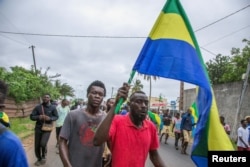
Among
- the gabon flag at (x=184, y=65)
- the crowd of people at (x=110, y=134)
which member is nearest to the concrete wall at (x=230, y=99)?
the gabon flag at (x=184, y=65)

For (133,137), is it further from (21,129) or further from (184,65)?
(21,129)

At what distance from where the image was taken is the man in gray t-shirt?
13.0ft

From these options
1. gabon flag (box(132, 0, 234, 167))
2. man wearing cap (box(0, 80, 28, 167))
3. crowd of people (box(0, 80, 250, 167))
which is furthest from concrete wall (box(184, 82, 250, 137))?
man wearing cap (box(0, 80, 28, 167))

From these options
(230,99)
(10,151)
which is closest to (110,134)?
(10,151)

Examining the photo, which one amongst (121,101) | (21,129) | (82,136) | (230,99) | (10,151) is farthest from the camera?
(230,99)

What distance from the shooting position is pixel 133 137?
3.78 meters

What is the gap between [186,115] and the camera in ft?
47.4

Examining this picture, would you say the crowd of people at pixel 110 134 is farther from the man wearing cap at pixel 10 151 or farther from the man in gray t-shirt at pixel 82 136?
the man wearing cap at pixel 10 151

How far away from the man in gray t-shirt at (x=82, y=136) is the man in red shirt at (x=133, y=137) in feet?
1.08

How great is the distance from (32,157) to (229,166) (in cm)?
715

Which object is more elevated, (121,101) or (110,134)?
Result: (121,101)

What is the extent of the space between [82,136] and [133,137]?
24.8 inches

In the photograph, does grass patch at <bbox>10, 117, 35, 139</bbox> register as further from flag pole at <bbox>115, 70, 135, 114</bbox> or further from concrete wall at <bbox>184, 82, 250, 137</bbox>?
flag pole at <bbox>115, 70, 135, 114</bbox>

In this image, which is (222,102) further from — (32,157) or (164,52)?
(164,52)
